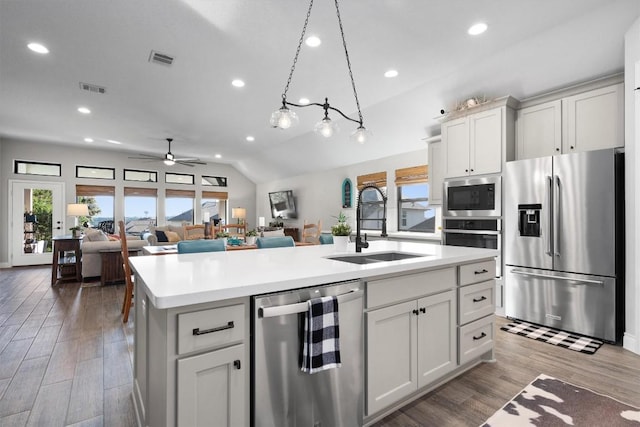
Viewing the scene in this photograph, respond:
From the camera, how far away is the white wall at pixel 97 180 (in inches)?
276

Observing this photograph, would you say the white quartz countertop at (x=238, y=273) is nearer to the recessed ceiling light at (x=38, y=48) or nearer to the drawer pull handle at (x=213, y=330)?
the drawer pull handle at (x=213, y=330)

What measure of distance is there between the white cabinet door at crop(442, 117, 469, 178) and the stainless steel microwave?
13 centimetres

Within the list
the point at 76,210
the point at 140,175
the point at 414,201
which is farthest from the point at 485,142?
the point at 140,175

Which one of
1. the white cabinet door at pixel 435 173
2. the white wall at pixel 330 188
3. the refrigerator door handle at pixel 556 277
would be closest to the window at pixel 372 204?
the white wall at pixel 330 188

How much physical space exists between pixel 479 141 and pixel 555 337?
224cm

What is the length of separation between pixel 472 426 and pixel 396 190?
4633 mm

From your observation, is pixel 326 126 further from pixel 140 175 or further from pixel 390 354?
pixel 140 175

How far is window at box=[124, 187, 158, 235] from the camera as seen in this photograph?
8570 millimetres

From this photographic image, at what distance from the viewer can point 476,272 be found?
226 cm

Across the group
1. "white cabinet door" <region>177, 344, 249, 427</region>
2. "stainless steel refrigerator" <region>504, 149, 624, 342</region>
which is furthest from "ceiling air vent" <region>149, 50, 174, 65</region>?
"stainless steel refrigerator" <region>504, 149, 624, 342</region>

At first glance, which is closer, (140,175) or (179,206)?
(140,175)

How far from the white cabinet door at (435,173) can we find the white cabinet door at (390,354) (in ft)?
9.60

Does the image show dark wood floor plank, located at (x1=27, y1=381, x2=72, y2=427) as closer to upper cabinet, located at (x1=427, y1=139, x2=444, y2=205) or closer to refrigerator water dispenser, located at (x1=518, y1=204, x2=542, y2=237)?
refrigerator water dispenser, located at (x1=518, y1=204, x2=542, y2=237)

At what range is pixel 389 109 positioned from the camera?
473 cm
